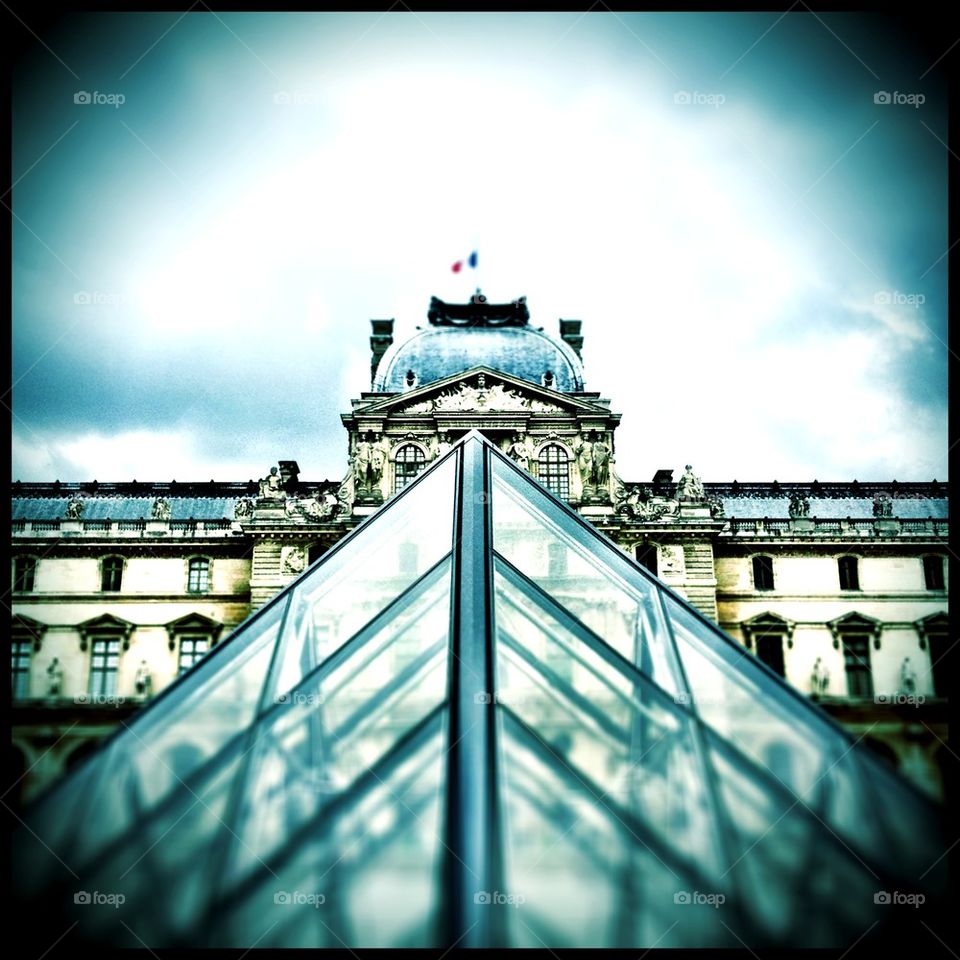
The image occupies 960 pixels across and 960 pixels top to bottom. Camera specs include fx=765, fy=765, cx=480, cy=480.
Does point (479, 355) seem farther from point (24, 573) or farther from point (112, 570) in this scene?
point (24, 573)

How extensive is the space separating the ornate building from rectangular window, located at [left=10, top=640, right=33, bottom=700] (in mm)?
55

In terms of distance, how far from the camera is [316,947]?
9.04ft

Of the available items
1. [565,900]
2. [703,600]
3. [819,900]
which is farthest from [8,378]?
[703,600]

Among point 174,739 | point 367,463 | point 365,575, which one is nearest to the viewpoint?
point 174,739

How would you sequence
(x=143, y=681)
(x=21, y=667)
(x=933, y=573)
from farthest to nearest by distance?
(x=933, y=573) < (x=21, y=667) < (x=143, y=681)

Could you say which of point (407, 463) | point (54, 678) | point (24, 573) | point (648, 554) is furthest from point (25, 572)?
point (648, 554)

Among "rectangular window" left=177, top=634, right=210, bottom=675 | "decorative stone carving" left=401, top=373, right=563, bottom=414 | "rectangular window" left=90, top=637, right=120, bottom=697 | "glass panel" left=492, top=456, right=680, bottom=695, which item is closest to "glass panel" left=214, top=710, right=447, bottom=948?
Result: "glass panel" left=492, top=456, right=680, bottom=695

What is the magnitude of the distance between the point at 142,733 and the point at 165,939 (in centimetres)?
167

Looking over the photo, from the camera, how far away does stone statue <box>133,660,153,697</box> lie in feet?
78.0

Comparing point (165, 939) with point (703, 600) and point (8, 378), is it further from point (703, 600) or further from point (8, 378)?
point (703, 600)

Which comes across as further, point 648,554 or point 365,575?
point 648,554

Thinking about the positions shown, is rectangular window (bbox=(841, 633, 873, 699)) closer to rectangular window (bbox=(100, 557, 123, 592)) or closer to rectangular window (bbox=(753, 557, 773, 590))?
rectangular window (bbox=(753, 557, 773, 590))

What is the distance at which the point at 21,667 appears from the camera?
24281mm

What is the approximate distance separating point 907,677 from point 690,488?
9.08 meters
